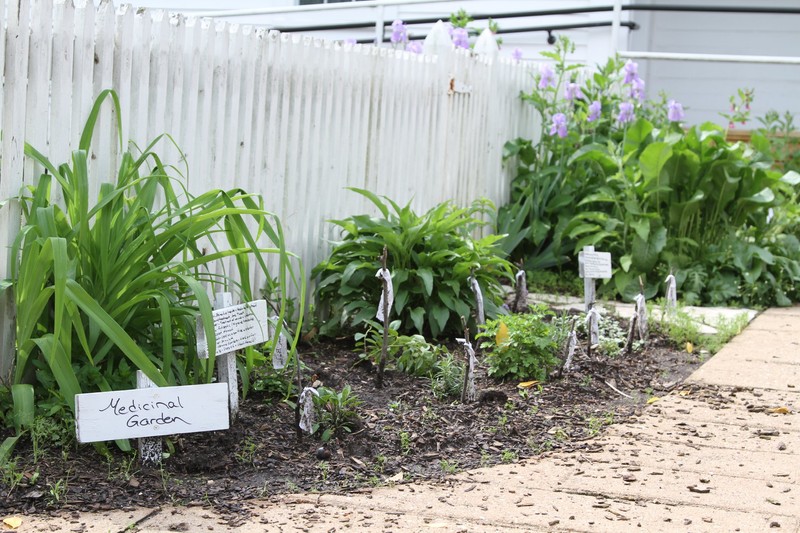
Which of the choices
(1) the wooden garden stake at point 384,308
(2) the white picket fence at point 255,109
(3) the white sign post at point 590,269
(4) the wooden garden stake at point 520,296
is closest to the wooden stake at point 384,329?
(1) the wooden garden stake at point 384,308

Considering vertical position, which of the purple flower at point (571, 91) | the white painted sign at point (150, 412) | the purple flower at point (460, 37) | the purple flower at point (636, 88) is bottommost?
the white painted sign at point (150, 412)

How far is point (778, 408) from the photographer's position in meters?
4.64

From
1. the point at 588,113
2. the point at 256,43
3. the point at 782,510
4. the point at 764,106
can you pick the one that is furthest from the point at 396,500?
the point at 764,106

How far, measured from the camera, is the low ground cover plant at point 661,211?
287 inches

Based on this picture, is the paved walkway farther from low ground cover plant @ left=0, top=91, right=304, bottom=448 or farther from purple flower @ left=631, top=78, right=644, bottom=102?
purple flower @ left=631, top=78, right=644, bottom=102

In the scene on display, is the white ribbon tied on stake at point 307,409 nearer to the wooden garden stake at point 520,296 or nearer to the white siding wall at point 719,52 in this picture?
the wooden garden stake at point 520,296

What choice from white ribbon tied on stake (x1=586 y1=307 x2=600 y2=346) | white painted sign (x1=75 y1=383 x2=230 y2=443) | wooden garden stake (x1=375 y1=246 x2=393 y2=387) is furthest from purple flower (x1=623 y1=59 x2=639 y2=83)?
white painted sign (x1=75 y1=383 x2=230 y2=443)

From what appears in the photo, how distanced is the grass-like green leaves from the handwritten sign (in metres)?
0.09

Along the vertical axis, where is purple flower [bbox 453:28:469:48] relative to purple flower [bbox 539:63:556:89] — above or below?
above

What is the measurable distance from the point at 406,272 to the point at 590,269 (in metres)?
Answer: 1.02

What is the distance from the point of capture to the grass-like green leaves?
3518 millimetres

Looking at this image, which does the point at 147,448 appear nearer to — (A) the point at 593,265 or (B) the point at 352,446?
(B) the point at 352,446

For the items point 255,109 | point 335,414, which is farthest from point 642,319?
point 335,414

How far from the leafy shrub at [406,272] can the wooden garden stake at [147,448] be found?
1.96 meters
